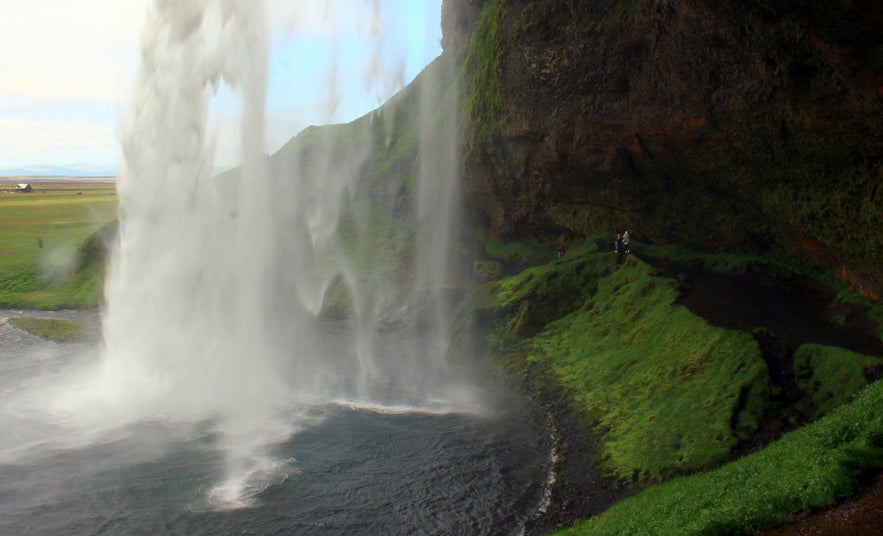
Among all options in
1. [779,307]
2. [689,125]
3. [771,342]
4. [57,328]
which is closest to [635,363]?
[771,342]

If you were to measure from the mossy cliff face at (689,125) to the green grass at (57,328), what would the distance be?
25.9m

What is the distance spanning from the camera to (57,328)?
4400cm

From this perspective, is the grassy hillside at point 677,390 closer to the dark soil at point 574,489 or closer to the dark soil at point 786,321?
the dark soil at point 786,321

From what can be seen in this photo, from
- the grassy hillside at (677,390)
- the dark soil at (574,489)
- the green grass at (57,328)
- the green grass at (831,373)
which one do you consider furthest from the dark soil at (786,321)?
the green grass at (57,328)

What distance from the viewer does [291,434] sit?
24.4 metres

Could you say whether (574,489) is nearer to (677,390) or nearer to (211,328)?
(677,390)

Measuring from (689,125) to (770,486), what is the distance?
Answer: 1899 cm

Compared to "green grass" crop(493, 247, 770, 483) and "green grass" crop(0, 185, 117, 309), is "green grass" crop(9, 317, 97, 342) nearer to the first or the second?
"green grass" crop(0, 185, 117, 309)

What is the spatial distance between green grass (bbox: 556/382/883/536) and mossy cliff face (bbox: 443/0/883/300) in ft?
32.4

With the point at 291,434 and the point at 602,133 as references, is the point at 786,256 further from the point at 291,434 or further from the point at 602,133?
the point at 291,434

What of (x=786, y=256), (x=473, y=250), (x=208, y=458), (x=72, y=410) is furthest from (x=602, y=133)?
(x=72, y=410)

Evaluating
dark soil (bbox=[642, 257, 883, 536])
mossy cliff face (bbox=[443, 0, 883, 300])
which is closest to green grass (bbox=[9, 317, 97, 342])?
mossy cliff face (bbox=[443, 0, 883, 300])

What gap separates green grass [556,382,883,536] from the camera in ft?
44.7

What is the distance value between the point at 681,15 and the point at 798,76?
6.19 meters
